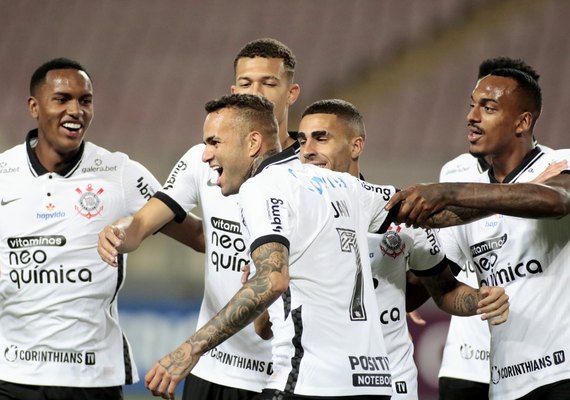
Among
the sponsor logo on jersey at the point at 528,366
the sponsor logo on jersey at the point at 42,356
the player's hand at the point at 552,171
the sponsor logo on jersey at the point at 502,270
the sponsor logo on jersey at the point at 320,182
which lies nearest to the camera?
the sponsor logo on jersey at the point at 320,182

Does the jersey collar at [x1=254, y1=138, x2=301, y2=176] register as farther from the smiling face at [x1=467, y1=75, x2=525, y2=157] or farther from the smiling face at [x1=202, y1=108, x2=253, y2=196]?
the smiling face at [x1=467, y1=75, x2=525, y2=157]

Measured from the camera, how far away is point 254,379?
582 cm

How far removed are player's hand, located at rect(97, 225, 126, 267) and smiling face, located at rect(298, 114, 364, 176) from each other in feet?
3.64

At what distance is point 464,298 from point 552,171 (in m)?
0.82

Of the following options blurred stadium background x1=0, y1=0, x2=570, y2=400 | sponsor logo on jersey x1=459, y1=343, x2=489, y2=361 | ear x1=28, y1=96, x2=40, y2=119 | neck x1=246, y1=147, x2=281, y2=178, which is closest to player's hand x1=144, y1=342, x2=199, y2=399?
neck x1=246, y1=147, x2=281, y2=178

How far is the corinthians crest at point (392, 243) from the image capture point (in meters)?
5.64

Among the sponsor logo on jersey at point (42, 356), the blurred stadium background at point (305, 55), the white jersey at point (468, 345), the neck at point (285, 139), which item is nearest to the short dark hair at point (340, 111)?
the neck at point (285, 139)

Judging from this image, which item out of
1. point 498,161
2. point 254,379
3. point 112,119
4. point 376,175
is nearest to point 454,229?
point 498,161

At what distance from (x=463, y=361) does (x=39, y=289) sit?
2.70m

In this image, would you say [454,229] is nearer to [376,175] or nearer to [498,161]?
[498,161]

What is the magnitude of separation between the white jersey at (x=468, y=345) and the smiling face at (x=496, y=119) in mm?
832

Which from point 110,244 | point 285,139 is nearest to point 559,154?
point 285,139

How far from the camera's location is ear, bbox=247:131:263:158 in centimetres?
494

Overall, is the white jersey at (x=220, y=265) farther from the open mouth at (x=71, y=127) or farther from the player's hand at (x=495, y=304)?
the player's hand at (x=495, y=304)
